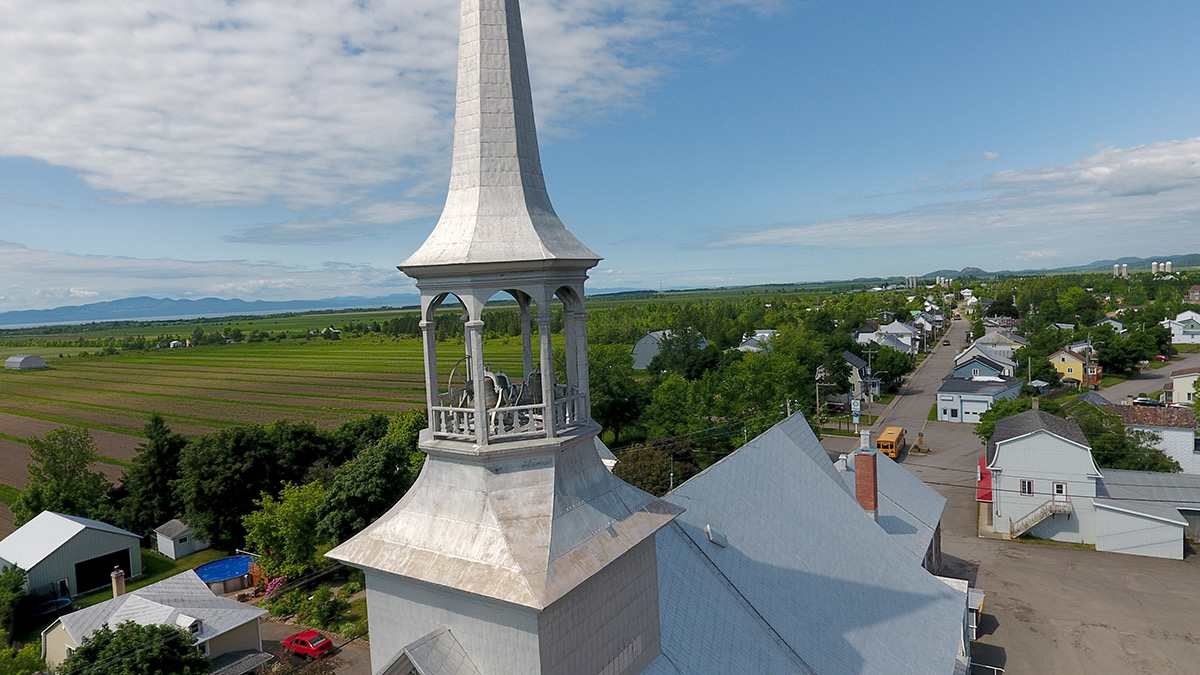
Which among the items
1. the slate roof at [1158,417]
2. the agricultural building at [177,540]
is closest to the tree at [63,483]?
the agricultural building at [177,540]

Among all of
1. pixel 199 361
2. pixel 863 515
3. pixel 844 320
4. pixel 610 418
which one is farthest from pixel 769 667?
pixel 199 361

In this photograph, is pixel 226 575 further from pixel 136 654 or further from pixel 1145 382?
pixel 1145 382

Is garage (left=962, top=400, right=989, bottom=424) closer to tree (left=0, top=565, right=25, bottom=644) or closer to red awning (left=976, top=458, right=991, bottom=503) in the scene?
red awning (left=976, top=458, right=991, bottom=503)

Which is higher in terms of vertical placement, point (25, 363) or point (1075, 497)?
point (25, 363)

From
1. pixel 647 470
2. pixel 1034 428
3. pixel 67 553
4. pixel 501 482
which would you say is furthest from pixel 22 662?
pixel 1034 428

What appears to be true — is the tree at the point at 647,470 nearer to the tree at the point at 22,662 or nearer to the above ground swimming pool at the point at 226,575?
the above ground swimming pool at the point at 226,575

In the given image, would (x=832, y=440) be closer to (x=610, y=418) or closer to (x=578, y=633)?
(x=610, y=418)
